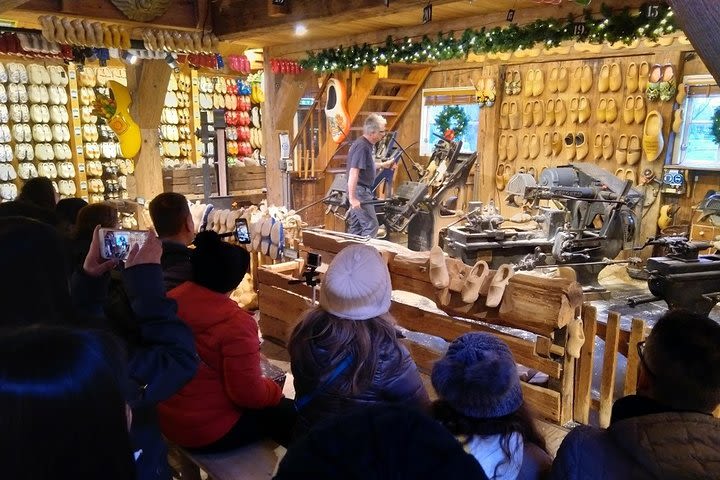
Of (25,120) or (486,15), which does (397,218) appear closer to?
(486,15)

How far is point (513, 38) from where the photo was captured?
5.51m

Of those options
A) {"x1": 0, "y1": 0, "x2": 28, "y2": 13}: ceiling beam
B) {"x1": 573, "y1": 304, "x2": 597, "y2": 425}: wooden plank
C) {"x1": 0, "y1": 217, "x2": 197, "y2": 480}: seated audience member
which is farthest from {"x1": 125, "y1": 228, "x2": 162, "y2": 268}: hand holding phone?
{"x1": 573, "y1": 304, "x2": 597, "y2": 425}: wooden plank

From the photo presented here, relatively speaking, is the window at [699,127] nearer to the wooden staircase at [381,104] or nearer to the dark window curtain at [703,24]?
the wooden staircase at [381,104]

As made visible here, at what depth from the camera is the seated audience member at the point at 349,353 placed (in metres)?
1.76

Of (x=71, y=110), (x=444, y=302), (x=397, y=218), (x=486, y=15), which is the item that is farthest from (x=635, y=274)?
(x=71, y=110)

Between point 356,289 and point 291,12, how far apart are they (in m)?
3.72

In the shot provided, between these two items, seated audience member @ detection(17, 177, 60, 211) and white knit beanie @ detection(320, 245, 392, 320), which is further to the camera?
seated audience member @ detection(17, 177, 60, 211)

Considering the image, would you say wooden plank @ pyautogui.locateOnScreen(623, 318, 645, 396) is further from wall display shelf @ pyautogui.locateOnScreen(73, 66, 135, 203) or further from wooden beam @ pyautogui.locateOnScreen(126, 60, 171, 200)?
wall display shelf @ pyautogui.locateOnScreen(73, 66, 135, 203)

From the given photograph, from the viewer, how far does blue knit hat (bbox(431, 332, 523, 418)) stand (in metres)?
1.41

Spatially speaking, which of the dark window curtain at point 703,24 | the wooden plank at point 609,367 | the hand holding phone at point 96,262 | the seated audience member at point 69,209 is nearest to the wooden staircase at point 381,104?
the seated audience member at point 69,209

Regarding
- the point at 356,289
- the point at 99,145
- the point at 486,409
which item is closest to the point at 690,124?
the point at 356,289

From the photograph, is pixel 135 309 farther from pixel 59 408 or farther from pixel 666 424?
pixel 666 424

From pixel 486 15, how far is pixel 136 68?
373 cm

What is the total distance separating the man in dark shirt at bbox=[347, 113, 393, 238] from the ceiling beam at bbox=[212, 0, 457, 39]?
1275 mm
